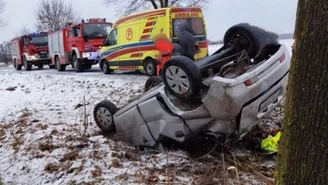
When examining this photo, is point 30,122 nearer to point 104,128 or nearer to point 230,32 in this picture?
point 104,128

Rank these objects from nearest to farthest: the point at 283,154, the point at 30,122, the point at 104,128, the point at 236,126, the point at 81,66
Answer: the point at 283,154 < the point at 236,126 < the point at 104,128 < the point at 30,122 < the point at 81,66

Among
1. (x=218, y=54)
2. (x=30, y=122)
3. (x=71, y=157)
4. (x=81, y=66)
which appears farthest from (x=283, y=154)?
(x=81, y=66)

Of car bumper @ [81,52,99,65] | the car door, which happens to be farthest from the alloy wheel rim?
car bumper @ [81,52,99,65]

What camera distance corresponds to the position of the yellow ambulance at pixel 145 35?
11.7 metres

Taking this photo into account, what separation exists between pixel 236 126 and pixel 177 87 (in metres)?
0.79

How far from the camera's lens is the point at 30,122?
7246 millimetres

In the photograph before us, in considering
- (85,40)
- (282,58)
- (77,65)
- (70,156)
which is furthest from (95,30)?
(282,58)

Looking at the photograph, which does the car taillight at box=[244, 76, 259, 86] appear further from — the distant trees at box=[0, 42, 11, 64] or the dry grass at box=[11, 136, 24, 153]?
the distant trees at box=[0, 42, 11, 64]

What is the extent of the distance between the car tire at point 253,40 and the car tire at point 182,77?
870 millimetres

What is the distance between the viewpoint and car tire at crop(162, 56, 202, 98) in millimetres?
4000

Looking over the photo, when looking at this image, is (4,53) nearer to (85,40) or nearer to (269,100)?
(85,40)

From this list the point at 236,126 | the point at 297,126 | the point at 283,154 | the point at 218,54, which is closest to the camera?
the point at 297,126

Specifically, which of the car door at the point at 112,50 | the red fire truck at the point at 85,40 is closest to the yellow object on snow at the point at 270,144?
the car door at the point at 112,50

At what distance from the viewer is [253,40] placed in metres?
4.46
